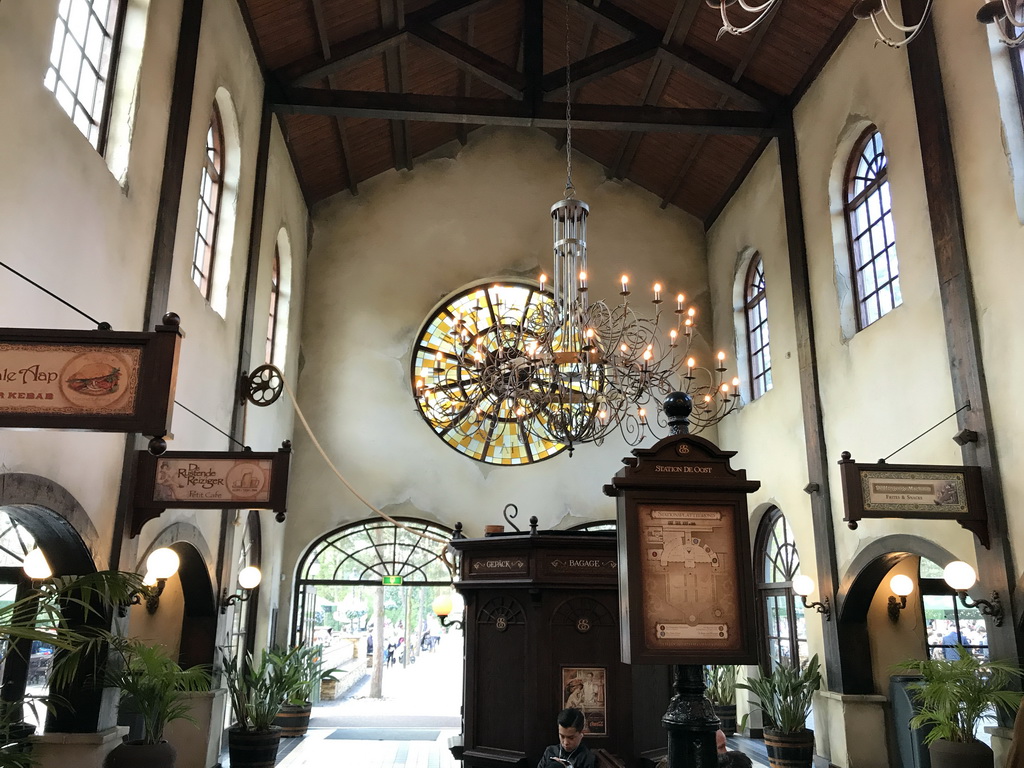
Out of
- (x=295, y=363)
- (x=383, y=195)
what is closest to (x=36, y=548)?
(x=295, y=363)

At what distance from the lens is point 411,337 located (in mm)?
11328

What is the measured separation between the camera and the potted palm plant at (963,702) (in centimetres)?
480

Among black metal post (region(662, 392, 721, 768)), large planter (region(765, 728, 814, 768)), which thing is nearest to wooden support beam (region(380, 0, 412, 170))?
large planter (region(765, 728, 814, 768))

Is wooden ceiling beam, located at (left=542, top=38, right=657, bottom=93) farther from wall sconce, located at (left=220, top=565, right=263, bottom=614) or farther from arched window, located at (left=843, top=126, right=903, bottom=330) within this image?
wall sconce, located at (left=220, top=565, right=263, bottom=614)

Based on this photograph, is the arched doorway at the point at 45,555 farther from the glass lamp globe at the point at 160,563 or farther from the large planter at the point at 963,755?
the large planter at the point at 963,755

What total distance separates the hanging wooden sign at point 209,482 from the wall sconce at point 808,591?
508 cm

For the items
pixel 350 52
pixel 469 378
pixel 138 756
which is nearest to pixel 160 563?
pixel 138 756

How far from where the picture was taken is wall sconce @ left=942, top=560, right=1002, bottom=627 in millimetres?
5332

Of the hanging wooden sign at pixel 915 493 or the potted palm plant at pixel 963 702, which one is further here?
the hanging wooden sign at pixel 915 493

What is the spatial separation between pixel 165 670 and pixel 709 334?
850cm

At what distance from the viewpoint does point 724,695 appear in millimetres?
9531

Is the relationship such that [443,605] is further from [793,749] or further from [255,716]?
[793,749]

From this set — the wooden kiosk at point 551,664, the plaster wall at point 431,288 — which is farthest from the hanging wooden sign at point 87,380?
the plaster wall at point 431,288

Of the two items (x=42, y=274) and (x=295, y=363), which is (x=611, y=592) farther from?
(x=295, y=363)
